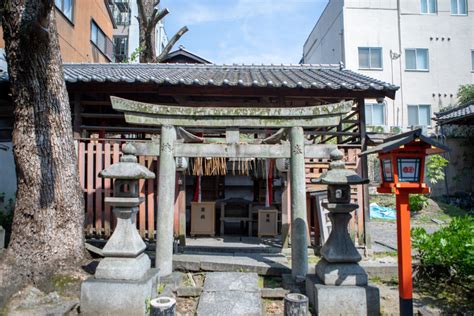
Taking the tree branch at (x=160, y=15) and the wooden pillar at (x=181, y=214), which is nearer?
the wooden pillar at (x=181, y=214)

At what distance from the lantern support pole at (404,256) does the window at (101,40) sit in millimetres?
20046

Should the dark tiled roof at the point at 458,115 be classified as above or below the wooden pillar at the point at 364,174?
above

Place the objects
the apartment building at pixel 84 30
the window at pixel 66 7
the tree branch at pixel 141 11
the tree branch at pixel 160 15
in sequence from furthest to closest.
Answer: the tree branch at pixel 141 11 < the tree branch at pixel 160 15 < the apartment building at pixel 84 30 < the window at pixel 66 7

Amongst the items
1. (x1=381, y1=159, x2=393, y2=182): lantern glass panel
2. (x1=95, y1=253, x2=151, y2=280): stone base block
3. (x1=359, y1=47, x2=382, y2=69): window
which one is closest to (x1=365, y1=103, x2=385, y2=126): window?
(x1=359, y1=47, x2=382, y2=69): window

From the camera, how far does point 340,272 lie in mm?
4879

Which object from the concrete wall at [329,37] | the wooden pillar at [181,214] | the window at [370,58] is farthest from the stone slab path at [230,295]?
the concrete wall at [329,37]

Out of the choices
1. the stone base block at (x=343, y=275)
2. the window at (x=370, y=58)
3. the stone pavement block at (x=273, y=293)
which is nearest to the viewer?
the stone base block at (x=343, y=275)

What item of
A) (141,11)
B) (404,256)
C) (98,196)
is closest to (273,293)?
(404,256)

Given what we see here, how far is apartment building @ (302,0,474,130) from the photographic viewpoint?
19.7 meters

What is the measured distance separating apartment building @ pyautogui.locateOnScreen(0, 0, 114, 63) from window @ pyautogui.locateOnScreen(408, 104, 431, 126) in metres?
19.5

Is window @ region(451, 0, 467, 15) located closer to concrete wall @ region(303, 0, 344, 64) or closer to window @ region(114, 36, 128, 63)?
concrete wall @ region(303, 0, 344, 64)

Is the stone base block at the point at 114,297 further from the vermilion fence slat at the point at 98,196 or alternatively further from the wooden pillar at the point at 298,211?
the vermilion fence slat at the point at 98,196

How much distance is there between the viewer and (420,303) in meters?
5.16

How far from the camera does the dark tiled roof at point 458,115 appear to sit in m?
15.0
